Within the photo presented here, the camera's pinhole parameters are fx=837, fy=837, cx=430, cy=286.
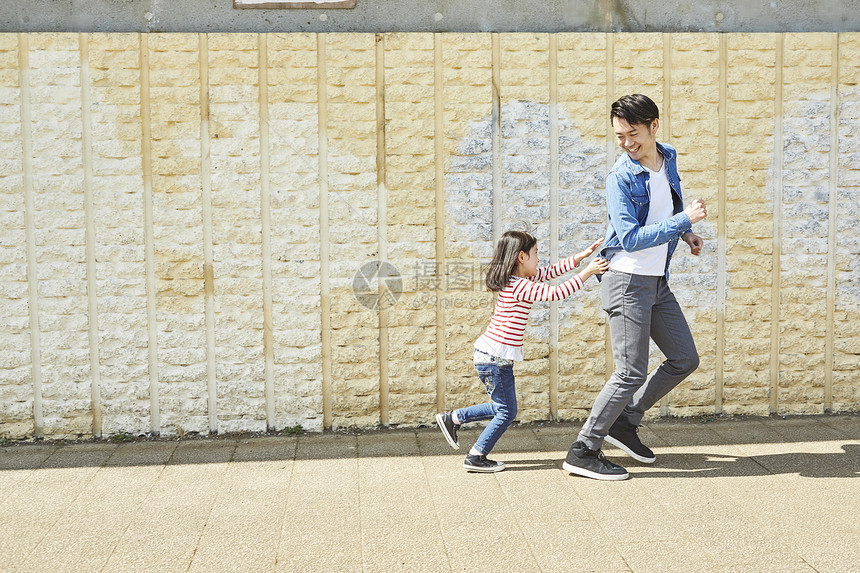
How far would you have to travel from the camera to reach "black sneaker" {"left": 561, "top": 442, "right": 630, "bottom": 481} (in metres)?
4.56

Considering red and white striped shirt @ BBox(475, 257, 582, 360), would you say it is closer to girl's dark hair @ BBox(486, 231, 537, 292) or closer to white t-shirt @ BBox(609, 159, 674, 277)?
girl's dark hair @ BBox(486, 231, 537, 292)

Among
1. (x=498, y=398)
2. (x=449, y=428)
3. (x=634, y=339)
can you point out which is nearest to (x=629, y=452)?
(x=634, y=339)

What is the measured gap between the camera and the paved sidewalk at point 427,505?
11.9ft

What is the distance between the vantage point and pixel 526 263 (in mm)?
4664

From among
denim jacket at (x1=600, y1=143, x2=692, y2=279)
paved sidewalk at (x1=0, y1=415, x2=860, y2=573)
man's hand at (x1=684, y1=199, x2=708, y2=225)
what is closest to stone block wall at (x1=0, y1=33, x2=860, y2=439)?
paved sidewalk at (x1=0, y1=415, x2=860, y2=573)

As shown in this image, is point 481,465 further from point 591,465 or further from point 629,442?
point 629,442

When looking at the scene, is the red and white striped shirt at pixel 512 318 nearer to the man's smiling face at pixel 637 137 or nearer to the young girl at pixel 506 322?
the young girl at pixel 506 322

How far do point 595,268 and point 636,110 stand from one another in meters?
0.85

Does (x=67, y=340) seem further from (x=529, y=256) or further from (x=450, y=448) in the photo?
(x=529, y=256)

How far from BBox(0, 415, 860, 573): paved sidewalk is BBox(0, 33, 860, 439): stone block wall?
371 mm

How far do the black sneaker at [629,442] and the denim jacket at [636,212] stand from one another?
3.09 feet

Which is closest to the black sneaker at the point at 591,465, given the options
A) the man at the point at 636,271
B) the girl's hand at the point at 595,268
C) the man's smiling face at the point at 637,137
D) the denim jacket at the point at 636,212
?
the man at the point at 636,271

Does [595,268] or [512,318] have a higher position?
[595,268]

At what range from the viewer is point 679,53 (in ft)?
18.3
